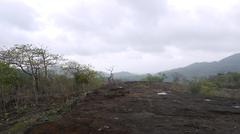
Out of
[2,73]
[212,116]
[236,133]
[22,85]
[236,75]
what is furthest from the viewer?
[236,75]

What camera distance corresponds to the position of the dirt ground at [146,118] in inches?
420

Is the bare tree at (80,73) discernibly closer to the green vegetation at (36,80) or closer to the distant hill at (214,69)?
the green vegetation at (36,80)

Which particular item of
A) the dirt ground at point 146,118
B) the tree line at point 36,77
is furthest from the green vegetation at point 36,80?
the dirt ground at point 146,118

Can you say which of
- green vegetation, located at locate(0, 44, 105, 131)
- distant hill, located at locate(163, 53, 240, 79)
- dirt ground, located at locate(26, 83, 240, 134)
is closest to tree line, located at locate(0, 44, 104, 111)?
green vegetation, located at locate(0, 44, 105, 131)

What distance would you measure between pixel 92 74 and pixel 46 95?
4.61 m

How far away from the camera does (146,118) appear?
1247 cm

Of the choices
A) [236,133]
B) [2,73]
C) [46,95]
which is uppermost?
[2,73]

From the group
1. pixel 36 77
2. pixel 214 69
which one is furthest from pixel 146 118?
pixel 214 69

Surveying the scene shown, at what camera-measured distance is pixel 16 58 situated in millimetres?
25609

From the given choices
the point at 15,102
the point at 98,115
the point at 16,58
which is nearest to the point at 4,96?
the point at 15,102

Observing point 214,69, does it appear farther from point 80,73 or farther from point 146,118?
point 146,118

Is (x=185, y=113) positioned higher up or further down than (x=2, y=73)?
further down

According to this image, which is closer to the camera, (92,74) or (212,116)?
(212,116)

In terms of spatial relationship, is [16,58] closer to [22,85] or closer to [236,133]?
[22,85]
